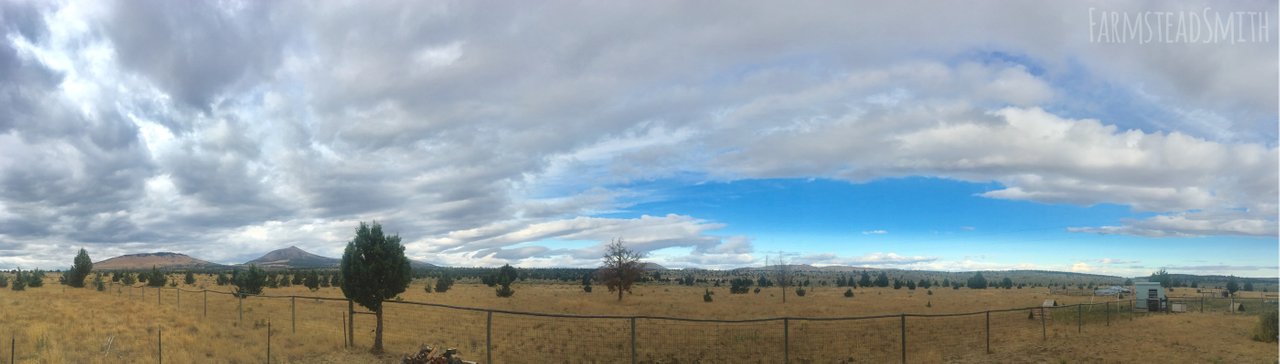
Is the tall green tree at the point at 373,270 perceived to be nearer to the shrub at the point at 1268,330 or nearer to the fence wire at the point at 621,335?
the fence wire at the point at 621,335

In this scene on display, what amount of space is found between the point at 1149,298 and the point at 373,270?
48.0 metres

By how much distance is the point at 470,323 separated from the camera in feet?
112

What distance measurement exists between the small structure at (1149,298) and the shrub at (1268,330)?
17.3 meters

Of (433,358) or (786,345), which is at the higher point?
(786,345)

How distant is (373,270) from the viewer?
74.4 feet

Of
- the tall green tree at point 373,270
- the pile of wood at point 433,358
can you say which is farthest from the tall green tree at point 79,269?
the pile of wood at point 433,358

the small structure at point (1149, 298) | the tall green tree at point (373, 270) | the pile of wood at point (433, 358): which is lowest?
the small structure at point (1149, 298)

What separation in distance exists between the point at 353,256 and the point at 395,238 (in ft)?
4.73

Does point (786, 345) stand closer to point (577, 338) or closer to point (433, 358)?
point (433, 358)

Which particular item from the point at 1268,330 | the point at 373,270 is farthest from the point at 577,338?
the point at 1268,330

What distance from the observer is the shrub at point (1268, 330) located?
27.0 meters

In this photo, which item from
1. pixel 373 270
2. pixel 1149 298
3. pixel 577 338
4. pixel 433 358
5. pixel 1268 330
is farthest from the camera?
pixel 1149 298

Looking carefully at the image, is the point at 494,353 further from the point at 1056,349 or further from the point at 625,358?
the point at 1056,349

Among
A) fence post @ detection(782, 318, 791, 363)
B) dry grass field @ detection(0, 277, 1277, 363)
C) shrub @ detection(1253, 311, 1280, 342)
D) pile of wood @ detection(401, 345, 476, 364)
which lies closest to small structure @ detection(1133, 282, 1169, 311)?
dry grass field @ detection(0, 277, 1277, 363)
